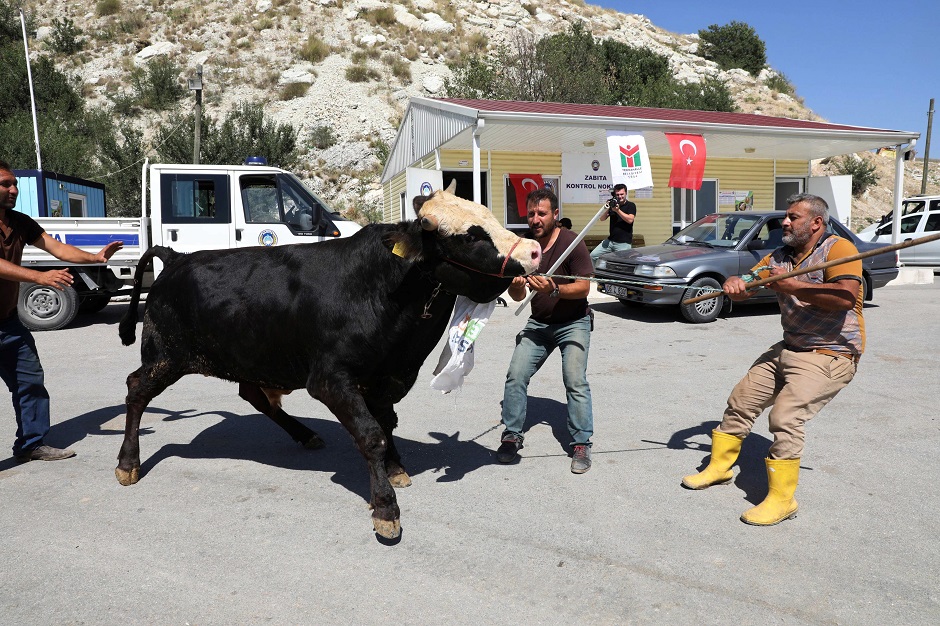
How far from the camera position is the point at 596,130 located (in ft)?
50.6

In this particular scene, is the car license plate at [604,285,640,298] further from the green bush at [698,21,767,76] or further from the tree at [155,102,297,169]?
the green bush at [698,21,767,76]

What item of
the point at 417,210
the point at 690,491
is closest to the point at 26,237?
the point at 417,210

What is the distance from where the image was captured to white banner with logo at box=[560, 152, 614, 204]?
18203mm

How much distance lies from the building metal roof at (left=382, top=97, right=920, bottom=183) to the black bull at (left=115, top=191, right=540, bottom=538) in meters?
9.94

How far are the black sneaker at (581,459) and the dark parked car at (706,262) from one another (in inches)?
229

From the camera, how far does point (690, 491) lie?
384 cm

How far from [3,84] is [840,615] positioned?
38876 mm

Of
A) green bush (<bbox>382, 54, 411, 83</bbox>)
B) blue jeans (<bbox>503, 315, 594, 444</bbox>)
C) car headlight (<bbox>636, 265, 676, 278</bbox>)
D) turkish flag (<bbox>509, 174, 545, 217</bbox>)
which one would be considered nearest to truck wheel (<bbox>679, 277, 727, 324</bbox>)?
car headlight (<bbox>636, 265, 676, 278</bbox>)

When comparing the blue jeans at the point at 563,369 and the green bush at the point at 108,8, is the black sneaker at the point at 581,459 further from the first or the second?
the green bush at the point at 108,8

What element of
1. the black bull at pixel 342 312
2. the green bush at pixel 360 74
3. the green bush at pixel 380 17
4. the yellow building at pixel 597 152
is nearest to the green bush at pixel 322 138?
the green bush at pixel 360 74

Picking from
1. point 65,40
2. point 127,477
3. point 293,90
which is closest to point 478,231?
point 127,477

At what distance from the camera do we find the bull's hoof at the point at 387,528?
3.20m

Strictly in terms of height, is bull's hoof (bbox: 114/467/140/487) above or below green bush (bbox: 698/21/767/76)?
below

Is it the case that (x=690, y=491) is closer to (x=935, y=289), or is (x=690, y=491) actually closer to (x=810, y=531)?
(x=810, y=531)
